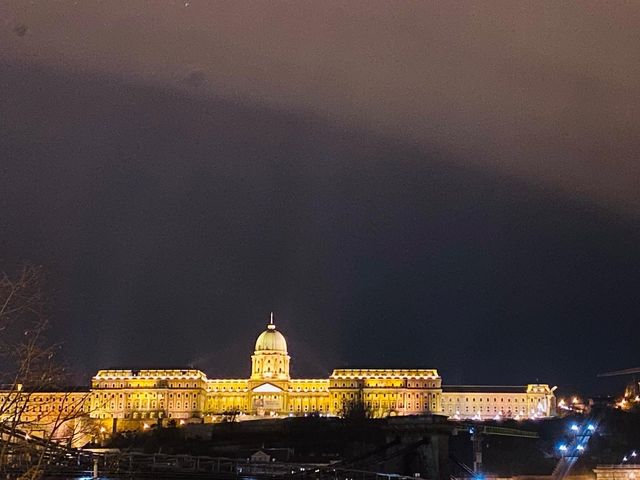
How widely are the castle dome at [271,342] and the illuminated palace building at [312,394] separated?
3.49m

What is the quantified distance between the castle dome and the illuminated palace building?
3490 mm

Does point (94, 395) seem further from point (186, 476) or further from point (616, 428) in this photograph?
point (186, 476)

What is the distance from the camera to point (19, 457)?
2492 cm

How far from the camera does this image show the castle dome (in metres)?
152

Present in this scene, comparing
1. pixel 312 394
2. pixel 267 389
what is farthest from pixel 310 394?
pixel 267 389

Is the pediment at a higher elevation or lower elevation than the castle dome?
lower

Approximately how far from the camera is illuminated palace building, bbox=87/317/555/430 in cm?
14288

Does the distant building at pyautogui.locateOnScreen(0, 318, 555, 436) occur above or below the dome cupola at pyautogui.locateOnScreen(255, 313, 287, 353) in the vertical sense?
below

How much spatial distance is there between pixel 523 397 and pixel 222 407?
4241 cm

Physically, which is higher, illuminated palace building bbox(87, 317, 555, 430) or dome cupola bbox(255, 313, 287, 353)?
dome cupola bbox(255, 313, 287, 353)

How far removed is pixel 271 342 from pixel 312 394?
10987 millimetres

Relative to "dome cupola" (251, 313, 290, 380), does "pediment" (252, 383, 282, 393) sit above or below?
below

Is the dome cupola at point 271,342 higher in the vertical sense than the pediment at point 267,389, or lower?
higher

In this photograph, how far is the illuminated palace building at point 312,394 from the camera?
14288cm
